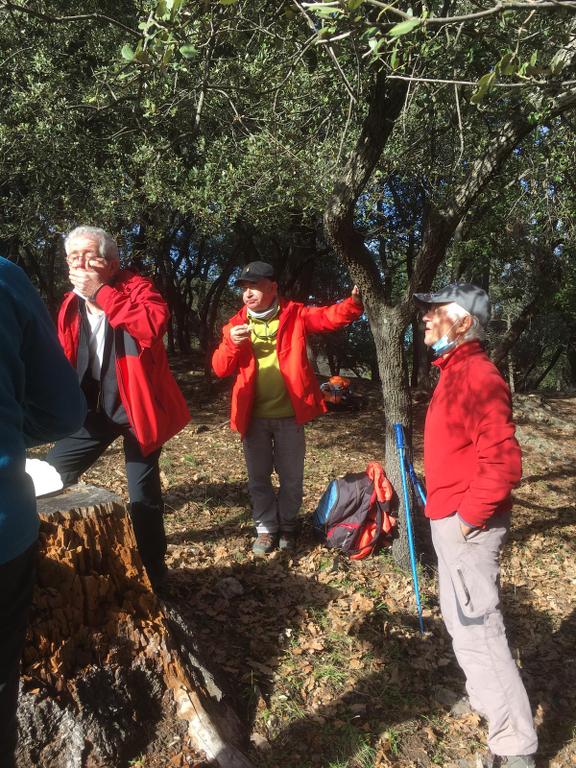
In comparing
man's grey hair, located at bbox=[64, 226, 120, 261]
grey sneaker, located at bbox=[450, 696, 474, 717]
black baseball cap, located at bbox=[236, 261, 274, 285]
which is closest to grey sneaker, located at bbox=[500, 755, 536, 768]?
grey sneaker, located at bbox=[450, 696, 474, 717]

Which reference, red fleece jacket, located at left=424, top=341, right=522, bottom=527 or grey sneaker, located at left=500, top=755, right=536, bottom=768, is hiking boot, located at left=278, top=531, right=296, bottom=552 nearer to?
red fleece jacket, located at left=424, top=341, right=522, bottom=527

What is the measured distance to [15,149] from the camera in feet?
24.3

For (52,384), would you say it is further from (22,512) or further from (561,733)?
(561,733)

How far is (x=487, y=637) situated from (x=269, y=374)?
2.34m

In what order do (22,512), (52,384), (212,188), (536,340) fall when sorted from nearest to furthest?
(22,512) → (52,384) → (212,188) → (536,340)

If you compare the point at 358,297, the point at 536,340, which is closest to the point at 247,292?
the point at 358,297

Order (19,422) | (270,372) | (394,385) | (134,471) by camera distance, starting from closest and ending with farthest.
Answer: (19,422), (134,471), (270,372), (394,385)

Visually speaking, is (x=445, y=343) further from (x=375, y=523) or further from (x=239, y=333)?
(x=375, y=523)

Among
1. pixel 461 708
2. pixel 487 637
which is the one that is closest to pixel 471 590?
pixel 487 637

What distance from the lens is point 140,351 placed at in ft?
11.1

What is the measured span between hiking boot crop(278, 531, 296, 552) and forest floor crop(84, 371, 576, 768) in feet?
0.31

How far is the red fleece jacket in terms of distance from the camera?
8.54 ft

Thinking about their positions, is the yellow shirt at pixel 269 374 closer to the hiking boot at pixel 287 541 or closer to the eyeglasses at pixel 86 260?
the hiking boot at pixel 287 541

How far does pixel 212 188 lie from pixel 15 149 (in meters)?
2.51
